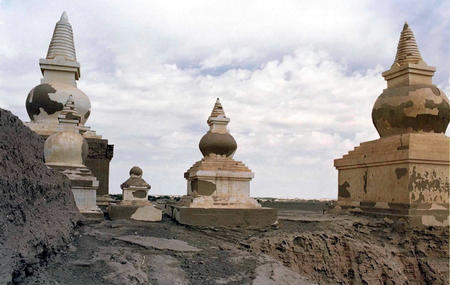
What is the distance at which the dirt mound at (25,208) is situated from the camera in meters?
3.63

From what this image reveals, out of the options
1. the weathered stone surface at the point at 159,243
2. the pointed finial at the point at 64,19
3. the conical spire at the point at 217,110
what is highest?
the pointed finial at the point at 64,19

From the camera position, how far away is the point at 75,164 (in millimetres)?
9320

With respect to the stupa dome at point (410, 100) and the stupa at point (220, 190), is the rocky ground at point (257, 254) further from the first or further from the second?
the stupa dome at point (410, 100)

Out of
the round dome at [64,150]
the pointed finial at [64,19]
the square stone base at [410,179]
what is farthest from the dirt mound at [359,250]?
the pointed finial at [64,19]

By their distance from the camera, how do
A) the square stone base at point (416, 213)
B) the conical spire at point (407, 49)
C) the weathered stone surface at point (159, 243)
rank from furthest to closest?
1. the conical spire at point (407, 49)
2. the square stone base at point (416, 213)
3. the weathered stone surface at point (159, 243)

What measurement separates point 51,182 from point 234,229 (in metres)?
4.18

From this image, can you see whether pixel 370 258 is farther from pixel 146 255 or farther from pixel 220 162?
pixel 146 255

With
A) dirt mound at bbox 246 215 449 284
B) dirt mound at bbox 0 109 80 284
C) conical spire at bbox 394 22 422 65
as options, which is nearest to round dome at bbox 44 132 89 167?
→ dirt mound at bbox 0 109 80 284

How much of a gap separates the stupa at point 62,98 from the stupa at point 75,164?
10.1 feet

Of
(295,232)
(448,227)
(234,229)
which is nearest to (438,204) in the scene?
(448,227)

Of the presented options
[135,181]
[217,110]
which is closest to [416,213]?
[217,110]

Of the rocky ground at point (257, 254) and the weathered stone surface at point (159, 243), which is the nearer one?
the rocky ground at point (257, 254)

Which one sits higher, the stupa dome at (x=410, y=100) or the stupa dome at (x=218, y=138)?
the stupa dome at (x=410, y=100)

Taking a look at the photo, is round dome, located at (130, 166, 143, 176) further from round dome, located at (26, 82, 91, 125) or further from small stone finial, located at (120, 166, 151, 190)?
round dome, located at (26, 82, 91, 125)
